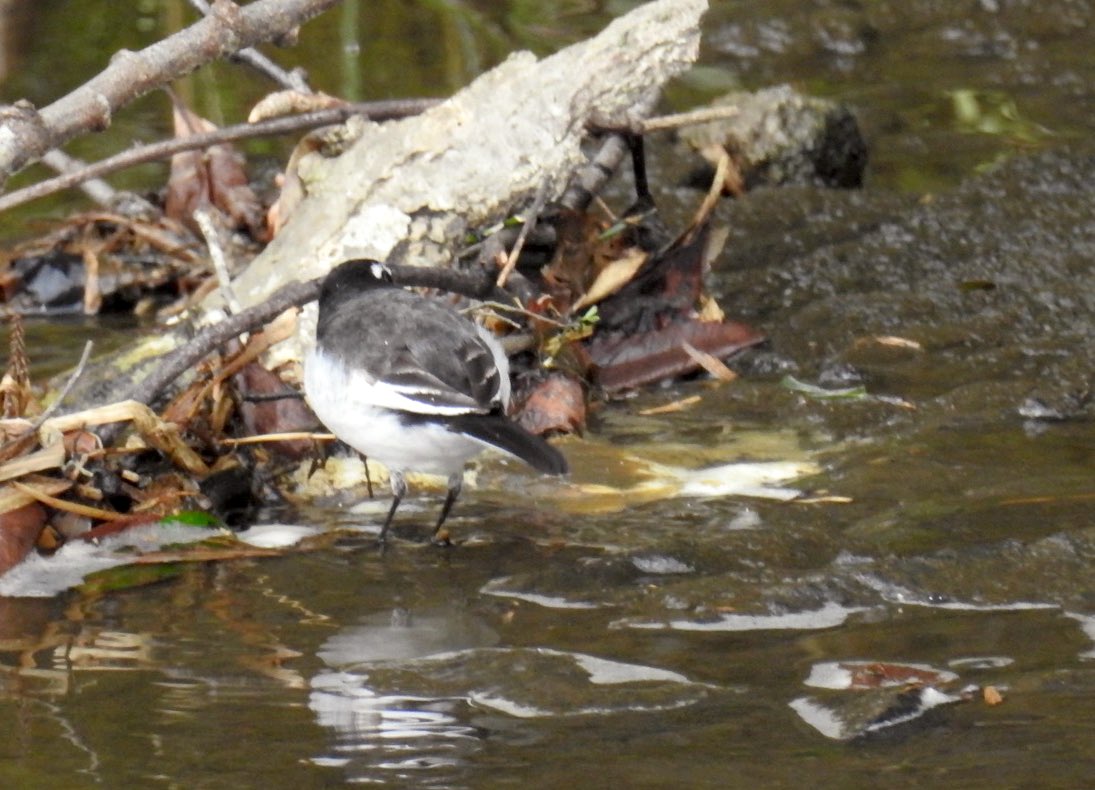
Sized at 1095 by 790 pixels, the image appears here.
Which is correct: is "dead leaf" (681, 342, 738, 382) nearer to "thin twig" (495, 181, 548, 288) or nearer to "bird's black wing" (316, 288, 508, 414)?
"thin twig" (495, 181, 548, 288)

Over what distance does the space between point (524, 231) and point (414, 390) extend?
4.04ft

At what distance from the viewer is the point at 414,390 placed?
4223 millimetres

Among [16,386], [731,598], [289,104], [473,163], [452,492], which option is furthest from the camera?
[289,104]

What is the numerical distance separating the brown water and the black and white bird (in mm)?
271

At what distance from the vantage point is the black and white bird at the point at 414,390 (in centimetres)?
416

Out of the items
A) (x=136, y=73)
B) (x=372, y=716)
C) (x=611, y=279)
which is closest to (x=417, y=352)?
(x=136, y=73)

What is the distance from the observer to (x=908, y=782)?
2.81m

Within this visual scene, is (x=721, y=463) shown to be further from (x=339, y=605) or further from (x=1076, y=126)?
(x=1076, y=126)

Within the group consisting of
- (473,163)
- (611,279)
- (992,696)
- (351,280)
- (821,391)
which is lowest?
(992,696)

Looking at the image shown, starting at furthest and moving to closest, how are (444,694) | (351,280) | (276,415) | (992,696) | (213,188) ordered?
(213,188) < (276,415) < (351,280) < (444,694) < (992,696)

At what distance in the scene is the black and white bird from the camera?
4156mm

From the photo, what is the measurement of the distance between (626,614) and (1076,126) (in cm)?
522

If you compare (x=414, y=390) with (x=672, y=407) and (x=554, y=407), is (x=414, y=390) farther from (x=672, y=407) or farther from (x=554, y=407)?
(x=672, y=407)

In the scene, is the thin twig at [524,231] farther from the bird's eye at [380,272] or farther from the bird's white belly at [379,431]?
the bird's white belly at [379,431]
